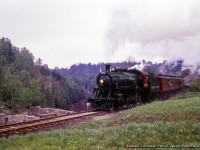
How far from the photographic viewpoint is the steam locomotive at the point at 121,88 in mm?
27391

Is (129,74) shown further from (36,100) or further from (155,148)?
(36,100)

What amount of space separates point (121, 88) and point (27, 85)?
68867mm

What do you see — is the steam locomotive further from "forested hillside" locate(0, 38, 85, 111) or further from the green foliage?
"forested hillside" locate(0, 38, 85, 111)

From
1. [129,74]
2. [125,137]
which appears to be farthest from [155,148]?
[129,74]

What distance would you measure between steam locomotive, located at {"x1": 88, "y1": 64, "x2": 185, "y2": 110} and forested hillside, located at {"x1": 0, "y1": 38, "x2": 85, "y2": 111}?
30207 mm

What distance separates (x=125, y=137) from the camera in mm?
11797

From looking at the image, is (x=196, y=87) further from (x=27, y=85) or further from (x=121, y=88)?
(x=27, y=85)

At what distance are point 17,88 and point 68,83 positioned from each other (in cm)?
6505

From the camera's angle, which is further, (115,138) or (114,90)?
(114,90)

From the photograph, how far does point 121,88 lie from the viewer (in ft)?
92.5

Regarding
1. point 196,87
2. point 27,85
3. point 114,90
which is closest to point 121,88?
point 114,90

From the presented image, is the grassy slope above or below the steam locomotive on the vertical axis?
below

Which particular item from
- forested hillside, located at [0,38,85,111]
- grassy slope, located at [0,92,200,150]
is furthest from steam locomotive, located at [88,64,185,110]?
forested hillside, located at [0,38,85,111]

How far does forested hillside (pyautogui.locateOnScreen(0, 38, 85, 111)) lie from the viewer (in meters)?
69.3
